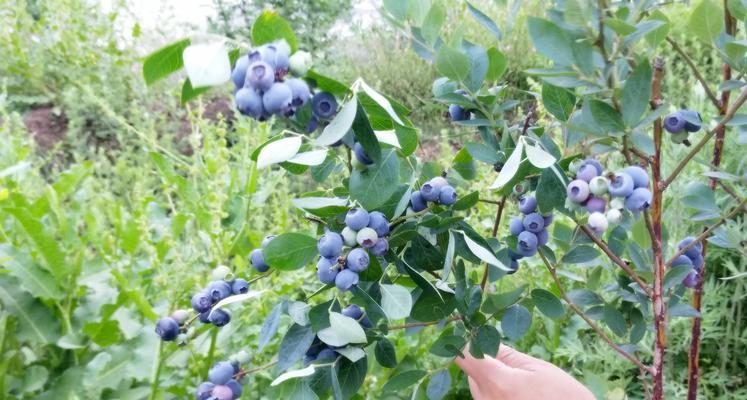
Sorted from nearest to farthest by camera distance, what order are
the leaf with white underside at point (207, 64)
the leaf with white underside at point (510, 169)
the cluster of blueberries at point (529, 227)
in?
the leaf with white underside at point (207, 64) < the leaf with white underside at point (510, 169) < the cluster of blueberries at point (529, 227)

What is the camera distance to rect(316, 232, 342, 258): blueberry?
1.69 feet

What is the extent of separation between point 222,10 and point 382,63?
0.95 m

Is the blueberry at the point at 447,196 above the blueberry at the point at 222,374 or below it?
above

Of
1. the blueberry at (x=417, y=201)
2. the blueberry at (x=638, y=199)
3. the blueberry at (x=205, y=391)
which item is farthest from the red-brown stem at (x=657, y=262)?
the blueberry at (x=205, y=391)

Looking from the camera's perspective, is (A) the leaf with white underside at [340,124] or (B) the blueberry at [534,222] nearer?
(A) the leaf with white underside at [340,124]

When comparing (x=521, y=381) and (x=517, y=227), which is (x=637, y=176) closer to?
(x=517, y=227)

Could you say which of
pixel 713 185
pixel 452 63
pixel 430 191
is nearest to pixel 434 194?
pixel 430 191

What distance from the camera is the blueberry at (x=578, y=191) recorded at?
526 millimetres

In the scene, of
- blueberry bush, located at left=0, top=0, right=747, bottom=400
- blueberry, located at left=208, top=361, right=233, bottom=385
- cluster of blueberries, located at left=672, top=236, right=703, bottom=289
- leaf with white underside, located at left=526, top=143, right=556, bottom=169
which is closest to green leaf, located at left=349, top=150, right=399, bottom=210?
blueberry bush, located at left=0, top=0, right=747, bottom=400

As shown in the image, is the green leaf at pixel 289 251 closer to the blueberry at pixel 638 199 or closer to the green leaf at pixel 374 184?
the green leaf at pixel 374 184

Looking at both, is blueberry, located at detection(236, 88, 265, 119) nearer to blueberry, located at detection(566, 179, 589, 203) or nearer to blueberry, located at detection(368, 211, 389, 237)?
blueberry, located at detection(368, 211, 389, 237)

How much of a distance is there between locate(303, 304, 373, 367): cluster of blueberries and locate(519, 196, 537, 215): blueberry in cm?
18

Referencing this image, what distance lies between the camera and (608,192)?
1.73 feet

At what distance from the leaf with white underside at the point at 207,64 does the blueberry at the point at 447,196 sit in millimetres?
241
